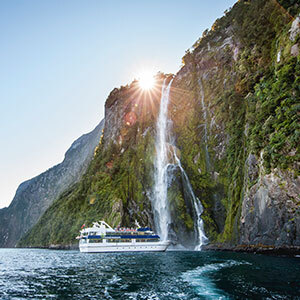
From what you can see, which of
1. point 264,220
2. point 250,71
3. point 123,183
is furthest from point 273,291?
point 123,183

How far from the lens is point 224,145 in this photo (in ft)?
177

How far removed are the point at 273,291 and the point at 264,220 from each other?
1974 cm

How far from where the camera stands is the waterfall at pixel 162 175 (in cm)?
6188

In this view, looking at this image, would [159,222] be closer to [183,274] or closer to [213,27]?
[183,274]

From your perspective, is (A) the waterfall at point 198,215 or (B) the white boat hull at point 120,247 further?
(B) the white boat hull at point 120,247

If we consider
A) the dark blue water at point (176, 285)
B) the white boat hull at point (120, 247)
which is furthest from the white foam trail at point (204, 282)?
the white boat hull at point (120, 247)

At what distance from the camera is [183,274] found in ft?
71.8

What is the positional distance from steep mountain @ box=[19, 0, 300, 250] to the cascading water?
1.20m

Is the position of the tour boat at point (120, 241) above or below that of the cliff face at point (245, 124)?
below

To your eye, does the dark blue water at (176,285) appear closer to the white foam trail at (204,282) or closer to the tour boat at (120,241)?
the white foam trail at (204,282)

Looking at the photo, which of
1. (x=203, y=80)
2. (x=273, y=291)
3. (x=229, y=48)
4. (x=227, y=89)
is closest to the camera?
(x=273, y=291)

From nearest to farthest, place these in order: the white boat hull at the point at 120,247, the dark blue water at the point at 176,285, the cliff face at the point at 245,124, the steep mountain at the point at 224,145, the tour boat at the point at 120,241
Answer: the dark blue water at the point at 176,285 < the cliff face at the point at 245,124 < the steep mountain at the point at 224,145 < the white boat hull at the point at 120,247 < the tour boat at the point at 120,241

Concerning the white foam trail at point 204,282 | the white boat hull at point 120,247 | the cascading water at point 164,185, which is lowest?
the white boat hull at point 120,247

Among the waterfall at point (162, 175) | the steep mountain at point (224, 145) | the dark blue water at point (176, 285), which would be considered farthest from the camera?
the waterfall at point (162, 175)
